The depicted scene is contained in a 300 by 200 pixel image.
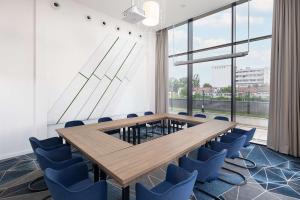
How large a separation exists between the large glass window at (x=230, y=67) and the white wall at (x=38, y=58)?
2.89 meters

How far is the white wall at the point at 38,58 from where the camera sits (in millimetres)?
3723

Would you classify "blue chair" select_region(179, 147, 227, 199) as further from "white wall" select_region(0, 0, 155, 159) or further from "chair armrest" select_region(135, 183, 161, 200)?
"white wall" select_region(0, 0, 155, 159)

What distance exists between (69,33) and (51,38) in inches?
20.0

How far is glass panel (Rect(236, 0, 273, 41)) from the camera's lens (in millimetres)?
4340

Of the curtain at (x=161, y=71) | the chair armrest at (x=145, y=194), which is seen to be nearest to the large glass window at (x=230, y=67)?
the curtain at (x=161, y=71)

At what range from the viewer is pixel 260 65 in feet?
15.0

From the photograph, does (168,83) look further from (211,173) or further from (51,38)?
(211,173)

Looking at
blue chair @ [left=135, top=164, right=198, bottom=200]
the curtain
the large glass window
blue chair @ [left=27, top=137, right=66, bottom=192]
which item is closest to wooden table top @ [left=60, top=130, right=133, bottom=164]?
blue chair @ [left=27, top=137, right=66, bottom=192]

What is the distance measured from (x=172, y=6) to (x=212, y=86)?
8.68ft

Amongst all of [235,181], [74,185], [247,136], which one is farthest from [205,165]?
[247,136]

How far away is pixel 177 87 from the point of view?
670 centimetres

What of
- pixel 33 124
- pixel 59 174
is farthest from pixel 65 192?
pixel 33 124

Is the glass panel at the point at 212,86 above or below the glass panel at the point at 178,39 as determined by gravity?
below

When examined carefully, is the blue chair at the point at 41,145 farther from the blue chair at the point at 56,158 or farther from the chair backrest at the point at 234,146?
the chair backrest at the point at 234,146
